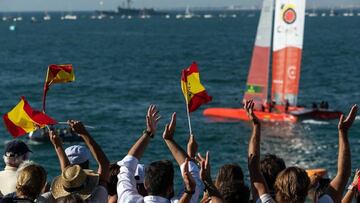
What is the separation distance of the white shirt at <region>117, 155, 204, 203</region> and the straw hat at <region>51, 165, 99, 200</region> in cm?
28

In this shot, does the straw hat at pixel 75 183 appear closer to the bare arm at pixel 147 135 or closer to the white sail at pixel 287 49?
the bare arm at pixel 147 135

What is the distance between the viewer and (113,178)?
7887 millimetres

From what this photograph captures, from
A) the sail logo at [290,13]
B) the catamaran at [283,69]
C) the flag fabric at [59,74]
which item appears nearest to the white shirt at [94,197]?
the flag fabric at [59,74]

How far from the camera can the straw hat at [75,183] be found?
680 centimetres

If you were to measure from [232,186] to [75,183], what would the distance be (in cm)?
132

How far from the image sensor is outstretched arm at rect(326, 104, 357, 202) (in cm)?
698

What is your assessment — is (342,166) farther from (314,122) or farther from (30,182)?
(314,122)

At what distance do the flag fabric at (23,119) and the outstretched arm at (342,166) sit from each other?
3.44 m

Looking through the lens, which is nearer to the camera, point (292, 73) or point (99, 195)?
point (99, 195)

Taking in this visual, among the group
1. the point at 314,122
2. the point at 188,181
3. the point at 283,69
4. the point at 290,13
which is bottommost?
the point at 314,122

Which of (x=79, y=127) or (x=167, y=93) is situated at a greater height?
(x=79, y=127)

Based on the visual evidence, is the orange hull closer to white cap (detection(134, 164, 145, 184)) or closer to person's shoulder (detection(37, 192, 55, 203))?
white cap (detection(134, 164, 145, 184))

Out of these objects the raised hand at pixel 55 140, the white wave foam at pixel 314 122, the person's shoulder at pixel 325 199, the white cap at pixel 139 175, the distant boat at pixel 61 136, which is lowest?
the white wave foam at pixel 314 122

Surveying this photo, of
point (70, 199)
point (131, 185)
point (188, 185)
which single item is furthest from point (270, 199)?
point (70, 199)
